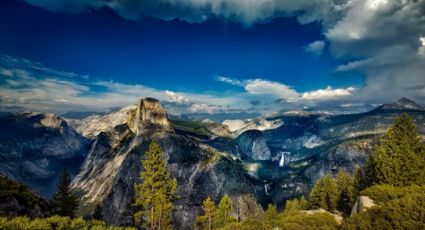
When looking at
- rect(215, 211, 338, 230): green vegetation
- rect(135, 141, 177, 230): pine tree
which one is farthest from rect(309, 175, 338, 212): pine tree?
rect(215, 211, 338, 230): green vegetation

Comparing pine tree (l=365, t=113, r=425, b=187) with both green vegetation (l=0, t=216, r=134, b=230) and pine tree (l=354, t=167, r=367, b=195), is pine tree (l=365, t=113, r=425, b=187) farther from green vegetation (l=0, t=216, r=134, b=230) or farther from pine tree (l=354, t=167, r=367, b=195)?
green vegetation (l=0, t=216, r=134, b=230)

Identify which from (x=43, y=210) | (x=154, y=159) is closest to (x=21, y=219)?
(x=43, y=210)

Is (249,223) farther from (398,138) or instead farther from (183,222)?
(183,222)

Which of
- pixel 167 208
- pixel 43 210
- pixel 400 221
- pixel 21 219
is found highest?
pixel 21 219

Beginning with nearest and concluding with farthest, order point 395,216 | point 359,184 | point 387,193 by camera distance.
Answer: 1. point 395,216
2. point 387,193
3. point 359,184

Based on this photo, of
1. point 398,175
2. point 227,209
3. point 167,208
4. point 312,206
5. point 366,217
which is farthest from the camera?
point 312,206

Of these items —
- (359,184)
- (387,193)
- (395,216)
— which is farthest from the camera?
(359,184)

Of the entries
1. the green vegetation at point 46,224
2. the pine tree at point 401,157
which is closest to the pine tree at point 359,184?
the pine tree at point 401,157

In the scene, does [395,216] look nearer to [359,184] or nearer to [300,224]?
[300,224]

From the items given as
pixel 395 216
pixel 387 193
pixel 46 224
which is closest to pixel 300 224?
pixel 395 216
